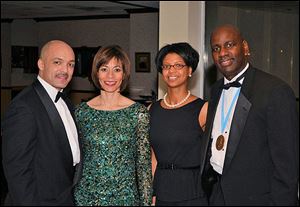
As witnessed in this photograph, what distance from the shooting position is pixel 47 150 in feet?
8.60

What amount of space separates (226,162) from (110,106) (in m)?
0.78

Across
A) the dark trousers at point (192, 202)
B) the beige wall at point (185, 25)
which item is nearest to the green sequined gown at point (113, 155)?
the dark trousers at point (192, 202)

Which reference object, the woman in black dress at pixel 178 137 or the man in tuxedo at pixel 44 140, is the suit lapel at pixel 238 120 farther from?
the man in tuxedo at pixel 44 140

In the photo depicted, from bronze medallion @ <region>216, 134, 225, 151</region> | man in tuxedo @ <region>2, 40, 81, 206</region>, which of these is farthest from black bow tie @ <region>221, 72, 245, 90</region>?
man in tuxedo @ <region>2, 40, 81, 206</region>

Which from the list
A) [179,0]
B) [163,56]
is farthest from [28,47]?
[163,56]

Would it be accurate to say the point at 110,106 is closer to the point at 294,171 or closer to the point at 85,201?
the point at 85,201

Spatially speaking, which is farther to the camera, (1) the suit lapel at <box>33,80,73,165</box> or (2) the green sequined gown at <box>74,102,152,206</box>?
(2) the green sequined gown at <box>74,102,152,206</box>

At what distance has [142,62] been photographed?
36.4ft

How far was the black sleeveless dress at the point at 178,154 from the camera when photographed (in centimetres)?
301

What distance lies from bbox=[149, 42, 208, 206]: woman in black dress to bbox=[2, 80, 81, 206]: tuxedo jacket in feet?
1.89

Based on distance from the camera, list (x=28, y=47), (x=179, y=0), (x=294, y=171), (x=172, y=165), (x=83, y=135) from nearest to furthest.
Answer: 1. (x=294, y=171)
2. (x=83, y=135)
3. (x=172, y=165)
4. (x=179, y=0)
5. (x=28, y=47)

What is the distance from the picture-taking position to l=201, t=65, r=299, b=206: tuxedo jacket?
2.44m

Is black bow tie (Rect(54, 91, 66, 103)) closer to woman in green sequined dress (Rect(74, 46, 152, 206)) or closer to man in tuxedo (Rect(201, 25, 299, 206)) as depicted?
woman in green sequined dress (Rect(74, 46, 152, 206))

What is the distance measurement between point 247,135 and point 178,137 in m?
0.57
